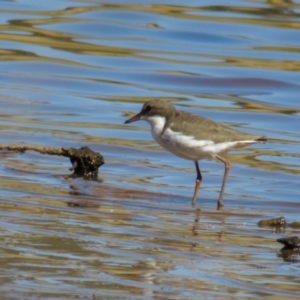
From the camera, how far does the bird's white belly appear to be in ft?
29.3

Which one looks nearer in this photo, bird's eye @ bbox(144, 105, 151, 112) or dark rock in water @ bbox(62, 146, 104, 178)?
bird's eye @ bbox(144, 105, 151, 112)

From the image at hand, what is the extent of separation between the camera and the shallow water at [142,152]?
5.82m

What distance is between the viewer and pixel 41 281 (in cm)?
541

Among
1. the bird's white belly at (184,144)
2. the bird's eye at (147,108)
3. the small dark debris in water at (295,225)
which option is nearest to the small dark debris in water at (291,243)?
the small dark debris in water at (295,225)

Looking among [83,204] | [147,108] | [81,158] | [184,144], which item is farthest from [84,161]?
[83,204]

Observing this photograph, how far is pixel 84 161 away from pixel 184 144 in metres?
0.97

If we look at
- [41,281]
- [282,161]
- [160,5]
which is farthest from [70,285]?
[160,5]

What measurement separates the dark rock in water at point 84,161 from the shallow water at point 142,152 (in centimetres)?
15

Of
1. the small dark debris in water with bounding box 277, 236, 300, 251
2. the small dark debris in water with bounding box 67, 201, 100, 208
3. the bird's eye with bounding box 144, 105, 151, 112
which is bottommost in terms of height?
the small dark debris in water with bounding box 67, 201, 100, 208

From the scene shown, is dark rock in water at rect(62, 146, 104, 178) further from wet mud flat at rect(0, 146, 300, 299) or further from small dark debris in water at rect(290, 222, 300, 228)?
small dark debris in water at rect(290, 222, 300, 228)

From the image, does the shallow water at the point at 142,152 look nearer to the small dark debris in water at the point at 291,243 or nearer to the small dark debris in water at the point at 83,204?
the small dark debris in water at the point at 83,204

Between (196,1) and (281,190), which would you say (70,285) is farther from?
(196,1)

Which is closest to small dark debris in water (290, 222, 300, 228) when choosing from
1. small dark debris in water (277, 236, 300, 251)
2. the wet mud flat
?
the wet mud flat

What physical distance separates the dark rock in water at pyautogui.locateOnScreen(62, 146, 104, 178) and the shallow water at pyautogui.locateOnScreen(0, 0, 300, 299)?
0.15 metres
